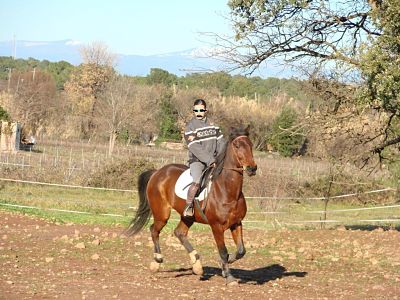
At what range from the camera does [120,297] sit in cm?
852

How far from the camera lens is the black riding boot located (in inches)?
392

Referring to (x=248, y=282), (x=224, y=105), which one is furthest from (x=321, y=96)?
(x=224, y=105)

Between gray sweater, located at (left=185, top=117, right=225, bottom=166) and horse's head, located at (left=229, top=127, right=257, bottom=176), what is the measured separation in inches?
16.4

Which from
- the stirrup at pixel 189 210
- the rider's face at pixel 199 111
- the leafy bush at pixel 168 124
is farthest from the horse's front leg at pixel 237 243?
the leafy bush at pixel 168 124

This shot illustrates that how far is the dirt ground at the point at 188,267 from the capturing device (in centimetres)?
908

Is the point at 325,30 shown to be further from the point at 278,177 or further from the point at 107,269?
the point at 278,177

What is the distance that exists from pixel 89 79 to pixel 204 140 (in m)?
70.2

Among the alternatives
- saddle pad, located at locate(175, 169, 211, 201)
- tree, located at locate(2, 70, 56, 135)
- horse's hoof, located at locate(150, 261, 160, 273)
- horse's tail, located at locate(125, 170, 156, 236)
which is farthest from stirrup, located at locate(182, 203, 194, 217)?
tree, located at locate(2, 70, 56, 135)

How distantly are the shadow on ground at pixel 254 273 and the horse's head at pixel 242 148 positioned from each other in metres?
1.92

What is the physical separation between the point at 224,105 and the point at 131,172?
34.8m

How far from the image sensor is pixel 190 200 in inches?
396

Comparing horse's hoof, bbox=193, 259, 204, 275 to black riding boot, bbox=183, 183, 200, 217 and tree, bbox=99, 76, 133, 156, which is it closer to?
black riding boot, bbox=183, 183, 200, 217

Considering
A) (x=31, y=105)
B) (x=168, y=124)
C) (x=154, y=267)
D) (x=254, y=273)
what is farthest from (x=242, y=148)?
(x=31, y=105)

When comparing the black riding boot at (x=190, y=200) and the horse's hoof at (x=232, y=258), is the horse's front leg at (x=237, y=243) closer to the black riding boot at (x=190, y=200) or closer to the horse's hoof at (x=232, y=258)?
the horse's hoof at (x=232, y=258)
